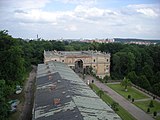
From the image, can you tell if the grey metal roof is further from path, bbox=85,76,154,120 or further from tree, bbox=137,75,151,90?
tree, bbox=137,75,151,90

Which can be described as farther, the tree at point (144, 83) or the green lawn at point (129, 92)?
the tree at point (144, 83)

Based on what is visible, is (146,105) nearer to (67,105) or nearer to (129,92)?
(129,92)

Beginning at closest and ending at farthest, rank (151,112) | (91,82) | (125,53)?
(151,112), (91,82), (125,53)

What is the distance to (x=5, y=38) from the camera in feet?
126

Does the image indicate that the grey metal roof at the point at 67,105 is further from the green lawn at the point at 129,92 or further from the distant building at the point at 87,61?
the distant building at the point at 87,61

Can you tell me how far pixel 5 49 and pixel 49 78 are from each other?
8.36 metres

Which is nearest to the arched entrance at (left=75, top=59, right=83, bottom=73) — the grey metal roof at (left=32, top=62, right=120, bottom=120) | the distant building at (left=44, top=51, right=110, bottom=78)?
the distant building at (left=44, top=51, right=110, bottom=78)

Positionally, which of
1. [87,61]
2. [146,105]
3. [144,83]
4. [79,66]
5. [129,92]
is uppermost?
[87,61]

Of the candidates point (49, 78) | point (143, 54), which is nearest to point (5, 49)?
point (49, 78)

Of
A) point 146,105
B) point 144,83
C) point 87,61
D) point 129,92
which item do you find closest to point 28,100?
point 146,105

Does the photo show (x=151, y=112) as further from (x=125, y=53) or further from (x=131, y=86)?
(x=125, y=53)

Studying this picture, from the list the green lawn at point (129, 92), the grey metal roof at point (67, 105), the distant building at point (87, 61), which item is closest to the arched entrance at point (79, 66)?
the distant building at point (87, 61)

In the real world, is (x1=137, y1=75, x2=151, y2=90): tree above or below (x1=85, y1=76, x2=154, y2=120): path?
above

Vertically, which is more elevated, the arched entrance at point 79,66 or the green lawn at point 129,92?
the arched entrance at point 79,66
